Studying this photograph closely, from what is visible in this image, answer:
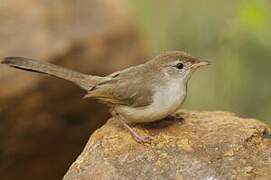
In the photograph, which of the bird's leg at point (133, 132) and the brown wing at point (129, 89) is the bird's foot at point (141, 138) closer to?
the bird's leg at point (133, 132)

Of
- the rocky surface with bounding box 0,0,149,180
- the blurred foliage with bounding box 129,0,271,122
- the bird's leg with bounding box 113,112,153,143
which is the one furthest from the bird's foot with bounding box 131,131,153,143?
the blurred foliage with bounding box 129,0,271,122

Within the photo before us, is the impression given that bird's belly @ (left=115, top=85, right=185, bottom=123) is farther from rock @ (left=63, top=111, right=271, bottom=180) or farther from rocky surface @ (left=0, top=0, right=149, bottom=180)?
rocky surface @ (left=0, top=0, right=149, bottom=180)

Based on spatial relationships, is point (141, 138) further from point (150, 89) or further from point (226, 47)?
point (226, 47)

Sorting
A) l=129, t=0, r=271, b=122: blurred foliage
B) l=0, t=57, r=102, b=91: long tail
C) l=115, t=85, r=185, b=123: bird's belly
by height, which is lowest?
l=129, t=0, r=271, b=122: blurred foliage

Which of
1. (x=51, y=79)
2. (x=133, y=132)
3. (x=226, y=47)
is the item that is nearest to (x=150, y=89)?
(x=133, y=132)

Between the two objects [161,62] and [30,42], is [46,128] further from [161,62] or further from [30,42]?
[161,62]

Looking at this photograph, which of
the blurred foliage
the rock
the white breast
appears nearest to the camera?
the rock

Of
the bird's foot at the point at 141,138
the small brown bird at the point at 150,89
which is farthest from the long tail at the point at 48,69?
the bird's foot at the point at 141,138

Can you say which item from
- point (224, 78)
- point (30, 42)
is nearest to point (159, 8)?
point (224, 78)
